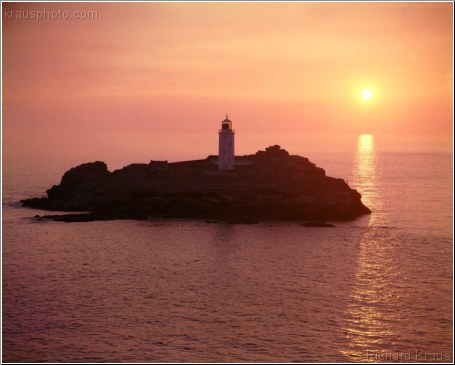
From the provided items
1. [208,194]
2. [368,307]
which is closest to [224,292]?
[368,307]

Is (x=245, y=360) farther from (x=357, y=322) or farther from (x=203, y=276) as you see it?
(x=203, y=276)

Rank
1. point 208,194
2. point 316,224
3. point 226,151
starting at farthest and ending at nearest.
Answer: point 226,151
point 208,194
point 316,224

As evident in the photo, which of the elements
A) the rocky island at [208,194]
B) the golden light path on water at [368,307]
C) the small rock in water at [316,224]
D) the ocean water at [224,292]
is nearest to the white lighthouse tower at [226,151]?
the rocky island at [208,194]

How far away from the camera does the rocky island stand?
94250 millimetres

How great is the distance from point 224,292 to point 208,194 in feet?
133

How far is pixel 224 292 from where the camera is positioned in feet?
184

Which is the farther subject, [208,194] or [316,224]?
[208,194]

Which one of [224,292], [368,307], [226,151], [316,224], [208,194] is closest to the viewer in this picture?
[368,307]

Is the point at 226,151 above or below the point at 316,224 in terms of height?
above

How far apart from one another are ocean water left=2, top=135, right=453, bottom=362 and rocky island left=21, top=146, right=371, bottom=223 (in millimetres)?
4639

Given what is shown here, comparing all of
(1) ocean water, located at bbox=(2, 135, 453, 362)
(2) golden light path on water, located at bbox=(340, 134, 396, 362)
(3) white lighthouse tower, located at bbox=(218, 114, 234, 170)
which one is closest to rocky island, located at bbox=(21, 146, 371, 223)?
(3) white lighthouse tower, located at bbox=(218, 114, 234, 170)

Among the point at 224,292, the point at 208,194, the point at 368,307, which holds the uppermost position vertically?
the point at 208,194

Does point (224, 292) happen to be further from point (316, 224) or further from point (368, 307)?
point (316, 224)

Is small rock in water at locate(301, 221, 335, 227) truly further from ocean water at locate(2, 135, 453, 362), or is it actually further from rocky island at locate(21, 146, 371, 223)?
rocky island at locate(21, 146, 371, 223)
